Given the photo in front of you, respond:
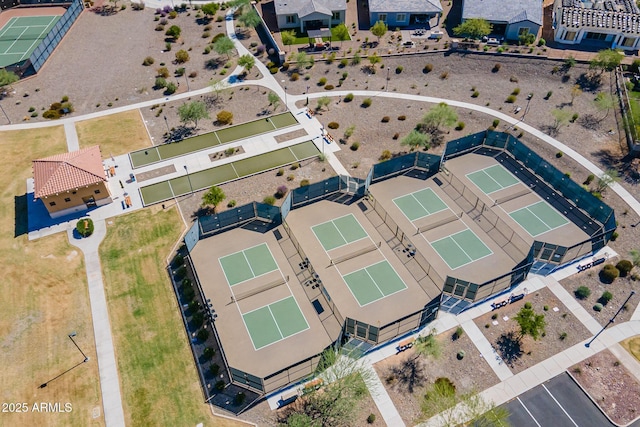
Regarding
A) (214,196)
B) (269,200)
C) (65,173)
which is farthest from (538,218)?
(65,173)

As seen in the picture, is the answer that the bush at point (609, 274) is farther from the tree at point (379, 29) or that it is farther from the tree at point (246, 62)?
the tree at point (246, 62)

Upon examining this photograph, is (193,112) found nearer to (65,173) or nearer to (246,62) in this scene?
(246,62)

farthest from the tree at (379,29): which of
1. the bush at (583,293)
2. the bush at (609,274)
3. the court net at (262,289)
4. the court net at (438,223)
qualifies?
the bush at (583,293)

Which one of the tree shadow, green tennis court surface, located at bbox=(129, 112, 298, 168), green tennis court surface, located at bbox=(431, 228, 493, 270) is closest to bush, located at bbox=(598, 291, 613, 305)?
the tree shadow

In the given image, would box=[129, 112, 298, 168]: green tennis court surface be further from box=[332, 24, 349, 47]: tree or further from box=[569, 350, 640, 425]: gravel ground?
box=[569, 350, 640, 425]: gravel ground

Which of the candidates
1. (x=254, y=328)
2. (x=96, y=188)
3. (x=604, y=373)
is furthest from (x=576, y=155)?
(x=96, y=188)
